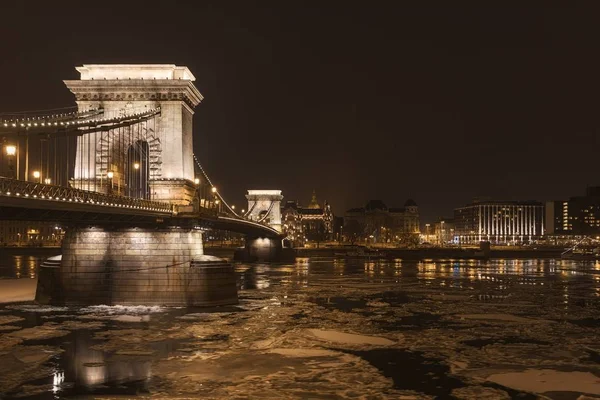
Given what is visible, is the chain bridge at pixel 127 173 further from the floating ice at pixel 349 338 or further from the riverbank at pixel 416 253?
the riverbank at pixel 416 253

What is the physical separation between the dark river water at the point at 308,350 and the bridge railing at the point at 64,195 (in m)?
6.01

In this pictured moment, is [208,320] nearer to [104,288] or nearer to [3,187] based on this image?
[104,288]

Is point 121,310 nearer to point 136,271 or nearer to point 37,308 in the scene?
point 136,271

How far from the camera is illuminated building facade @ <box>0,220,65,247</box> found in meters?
150

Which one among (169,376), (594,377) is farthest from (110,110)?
(594,377)

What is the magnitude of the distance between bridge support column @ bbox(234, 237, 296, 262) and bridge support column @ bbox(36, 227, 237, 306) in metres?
67.8

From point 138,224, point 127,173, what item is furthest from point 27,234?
point 138,224

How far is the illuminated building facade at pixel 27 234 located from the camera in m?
150

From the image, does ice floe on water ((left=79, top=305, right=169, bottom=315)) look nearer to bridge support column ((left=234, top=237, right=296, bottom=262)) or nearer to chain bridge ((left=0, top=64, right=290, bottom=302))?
chain bridge ((left=0, top=64, right=290, bottom=302))

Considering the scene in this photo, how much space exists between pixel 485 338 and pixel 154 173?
88.9 feet

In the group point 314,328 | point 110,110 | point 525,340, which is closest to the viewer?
point 525,340

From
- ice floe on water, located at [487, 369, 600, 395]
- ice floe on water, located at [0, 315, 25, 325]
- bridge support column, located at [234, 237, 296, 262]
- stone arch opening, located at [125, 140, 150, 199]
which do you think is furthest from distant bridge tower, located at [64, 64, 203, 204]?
bridge support column, located at [234, 237, 296, 262]

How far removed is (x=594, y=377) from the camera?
24.8 meters

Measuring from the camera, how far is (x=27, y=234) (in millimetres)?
151875
